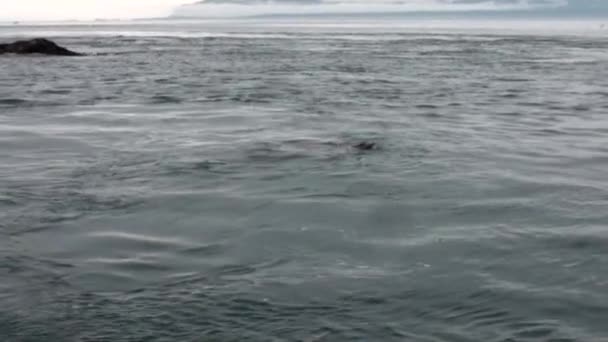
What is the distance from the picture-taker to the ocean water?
6.43 m

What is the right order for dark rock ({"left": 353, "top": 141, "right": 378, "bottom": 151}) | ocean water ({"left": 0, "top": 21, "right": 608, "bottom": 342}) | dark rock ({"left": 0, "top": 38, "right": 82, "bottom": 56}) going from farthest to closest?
dark rock ({"left": 0, "top": 38, "right": 82, "bottom": 56}) < dark rock ({"left": 353, "top": 141, "right": 378, "bottom": 151}) < ocean water ({"left": 0, "top": 21, "right": 608, "bottom": 342})

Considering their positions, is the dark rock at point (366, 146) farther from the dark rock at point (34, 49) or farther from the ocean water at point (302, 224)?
the dark rock at point (34, 49)

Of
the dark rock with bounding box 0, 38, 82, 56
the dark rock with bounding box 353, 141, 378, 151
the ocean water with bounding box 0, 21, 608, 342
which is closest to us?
the ocean water with bounding box 0, 21, 608, 342

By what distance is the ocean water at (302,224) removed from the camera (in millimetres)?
6430

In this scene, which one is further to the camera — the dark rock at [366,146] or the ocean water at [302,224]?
the dark rock at [366,146]

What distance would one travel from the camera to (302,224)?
370 inches

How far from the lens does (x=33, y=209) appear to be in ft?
32.3

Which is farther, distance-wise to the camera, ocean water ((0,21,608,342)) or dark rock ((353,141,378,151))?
dark rock ((353,141,378,151))

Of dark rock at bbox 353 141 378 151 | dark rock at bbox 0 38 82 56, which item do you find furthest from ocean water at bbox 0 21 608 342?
dark rock at bbox 0 38 82 56

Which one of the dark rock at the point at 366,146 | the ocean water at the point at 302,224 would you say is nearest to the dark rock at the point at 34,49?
the ocean water at the point at 302,224

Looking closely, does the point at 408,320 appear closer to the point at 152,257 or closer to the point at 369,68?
the point at 152,257

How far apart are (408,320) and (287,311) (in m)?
1.04

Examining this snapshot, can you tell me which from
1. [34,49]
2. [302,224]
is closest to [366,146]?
[302,224]

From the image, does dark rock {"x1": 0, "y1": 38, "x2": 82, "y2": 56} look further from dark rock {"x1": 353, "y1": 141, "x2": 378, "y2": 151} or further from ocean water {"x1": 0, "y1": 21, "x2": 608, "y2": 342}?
dark rock {"x1": 353, "y1": 141, "x2": 378, "y2": 151}
